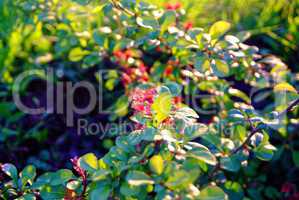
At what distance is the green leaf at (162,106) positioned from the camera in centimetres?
108

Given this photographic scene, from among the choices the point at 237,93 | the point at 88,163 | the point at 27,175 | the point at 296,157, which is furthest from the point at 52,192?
the point at 296,157

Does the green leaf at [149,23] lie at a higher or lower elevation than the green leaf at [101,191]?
higher

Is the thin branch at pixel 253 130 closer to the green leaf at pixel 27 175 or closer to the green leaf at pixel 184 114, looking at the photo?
the green leaf at pixel 184 114

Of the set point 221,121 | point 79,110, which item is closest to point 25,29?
point 79,110

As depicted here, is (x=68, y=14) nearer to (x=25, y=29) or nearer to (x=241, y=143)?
(x=25, y=29)

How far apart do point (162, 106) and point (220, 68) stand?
366mm

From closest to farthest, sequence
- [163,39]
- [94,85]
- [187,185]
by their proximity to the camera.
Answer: [187,185] → [163,39] → [94,85]

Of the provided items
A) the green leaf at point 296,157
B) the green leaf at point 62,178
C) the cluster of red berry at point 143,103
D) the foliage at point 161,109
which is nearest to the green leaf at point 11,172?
the foliage at point 161,109

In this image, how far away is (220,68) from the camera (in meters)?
1.38

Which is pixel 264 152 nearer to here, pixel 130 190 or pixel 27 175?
pixel 130 190

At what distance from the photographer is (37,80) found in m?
2.32

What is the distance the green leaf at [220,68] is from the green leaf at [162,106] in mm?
329

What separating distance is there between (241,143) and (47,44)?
1.29 metres

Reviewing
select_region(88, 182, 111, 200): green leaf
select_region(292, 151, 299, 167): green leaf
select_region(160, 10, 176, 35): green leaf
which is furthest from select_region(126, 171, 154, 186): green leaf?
select_region(292, 151, 299, 167): green leaf
